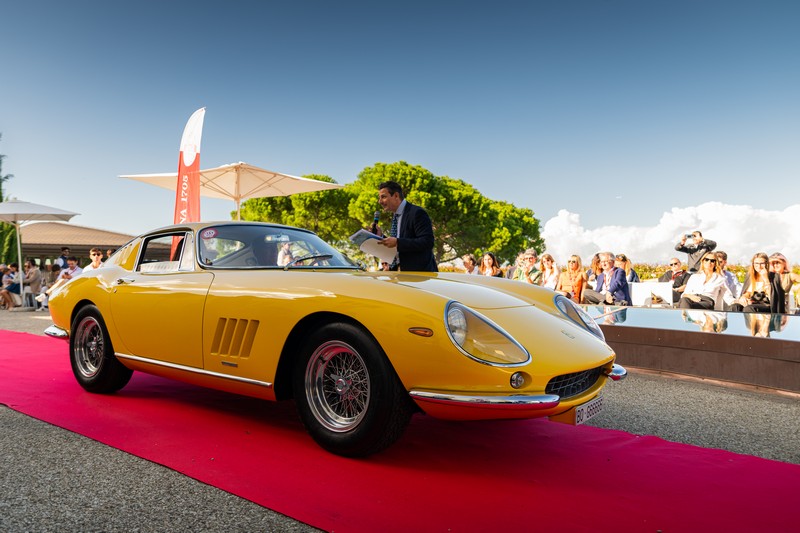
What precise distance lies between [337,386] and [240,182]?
1073 cm

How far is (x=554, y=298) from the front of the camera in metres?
3.81

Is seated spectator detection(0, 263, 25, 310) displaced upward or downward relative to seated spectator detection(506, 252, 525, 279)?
downward

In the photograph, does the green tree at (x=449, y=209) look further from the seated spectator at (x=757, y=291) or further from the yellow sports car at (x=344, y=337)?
the yellow sports car at (x=344, y=337)

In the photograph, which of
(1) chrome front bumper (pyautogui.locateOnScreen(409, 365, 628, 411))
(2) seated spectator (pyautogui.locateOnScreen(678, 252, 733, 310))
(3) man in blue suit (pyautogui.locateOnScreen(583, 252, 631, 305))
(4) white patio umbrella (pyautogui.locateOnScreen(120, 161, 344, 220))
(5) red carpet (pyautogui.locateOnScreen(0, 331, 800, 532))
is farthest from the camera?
(4) white patio umbrella (pyautogui.locateOnScreen(120, 161, 344, 220))

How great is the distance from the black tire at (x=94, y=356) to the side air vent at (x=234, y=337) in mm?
1434

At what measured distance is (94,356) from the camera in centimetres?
466

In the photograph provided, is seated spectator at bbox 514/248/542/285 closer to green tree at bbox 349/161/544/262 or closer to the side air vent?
the side air vent

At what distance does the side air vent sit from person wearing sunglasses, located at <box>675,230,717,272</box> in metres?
9.54

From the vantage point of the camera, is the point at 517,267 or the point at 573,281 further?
the point at 517,267

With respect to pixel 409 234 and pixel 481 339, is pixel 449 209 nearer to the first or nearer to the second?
pixel 409 234

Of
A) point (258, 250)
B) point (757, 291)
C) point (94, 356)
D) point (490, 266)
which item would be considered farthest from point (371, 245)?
point (757, 291)

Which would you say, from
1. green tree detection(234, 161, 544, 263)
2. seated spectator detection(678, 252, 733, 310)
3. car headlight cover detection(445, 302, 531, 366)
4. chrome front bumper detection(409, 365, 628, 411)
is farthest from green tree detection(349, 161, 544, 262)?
chrome front bumper detection(409, 365, 628, 411)

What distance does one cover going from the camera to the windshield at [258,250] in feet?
13.3

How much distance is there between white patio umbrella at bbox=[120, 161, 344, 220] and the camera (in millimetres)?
12625
